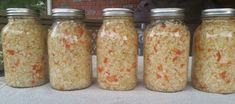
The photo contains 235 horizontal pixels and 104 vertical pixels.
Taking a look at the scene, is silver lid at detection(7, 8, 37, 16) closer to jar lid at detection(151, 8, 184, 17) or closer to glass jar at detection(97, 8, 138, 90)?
A: glass jar at detection(97, 8, 138, 90)

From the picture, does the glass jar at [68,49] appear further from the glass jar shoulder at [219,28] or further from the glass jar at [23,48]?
the glass jar shoulder at [219,28]

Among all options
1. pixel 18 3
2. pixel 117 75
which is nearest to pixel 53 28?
pixel 117 75

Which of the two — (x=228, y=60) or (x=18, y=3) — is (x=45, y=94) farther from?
(x=18, y=3)

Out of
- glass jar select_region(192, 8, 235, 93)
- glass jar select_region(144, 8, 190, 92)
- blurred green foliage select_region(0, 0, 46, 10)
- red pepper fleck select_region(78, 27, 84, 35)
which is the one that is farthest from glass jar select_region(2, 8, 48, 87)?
blurred green foliage select_region(0, 0, 46, 10)

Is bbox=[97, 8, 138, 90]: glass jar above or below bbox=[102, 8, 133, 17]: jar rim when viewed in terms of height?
below

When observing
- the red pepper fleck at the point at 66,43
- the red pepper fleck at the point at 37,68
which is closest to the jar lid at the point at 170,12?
the red pepper fleck at the point at 66,43
